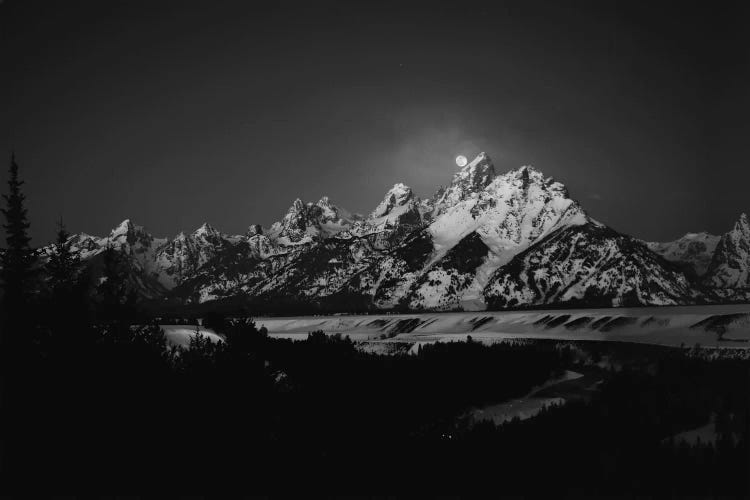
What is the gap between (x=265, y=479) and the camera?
38656mm

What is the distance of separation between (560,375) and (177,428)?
8733 centimetres

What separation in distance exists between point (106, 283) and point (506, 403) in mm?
60679

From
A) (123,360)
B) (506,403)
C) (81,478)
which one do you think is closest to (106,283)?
(123,360)

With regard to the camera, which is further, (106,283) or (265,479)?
(106,283)

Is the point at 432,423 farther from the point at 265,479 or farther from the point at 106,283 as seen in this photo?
the point at 106,283

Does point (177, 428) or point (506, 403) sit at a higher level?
point (177, 428)

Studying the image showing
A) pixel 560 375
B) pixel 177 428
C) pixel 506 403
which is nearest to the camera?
pixel 177 428

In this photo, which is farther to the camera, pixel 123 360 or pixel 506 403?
pixel 506 403

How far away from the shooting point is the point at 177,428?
36.8 meters

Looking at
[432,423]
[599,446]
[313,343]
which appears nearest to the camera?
[599,446]

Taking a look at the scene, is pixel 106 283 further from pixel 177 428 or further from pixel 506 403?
pixel 506 403

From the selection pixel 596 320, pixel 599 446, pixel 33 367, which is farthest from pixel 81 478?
pixel 596 320

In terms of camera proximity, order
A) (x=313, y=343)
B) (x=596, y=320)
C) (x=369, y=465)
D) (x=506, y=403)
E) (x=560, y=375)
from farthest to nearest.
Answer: (x=596, y=320) < (x=313, y=343) < (x=560, y=375) < (x=506, y=403) < (x=369, y=465)

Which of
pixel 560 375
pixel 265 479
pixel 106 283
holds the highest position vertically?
pixel 106 283
